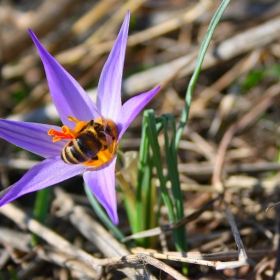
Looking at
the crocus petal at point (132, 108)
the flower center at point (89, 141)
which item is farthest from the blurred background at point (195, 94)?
the crocus petal at point (132, 108)

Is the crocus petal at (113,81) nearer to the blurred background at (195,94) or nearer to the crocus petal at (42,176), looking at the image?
the crocus petal at (42,176)

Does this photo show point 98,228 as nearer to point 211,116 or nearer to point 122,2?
point 211,116

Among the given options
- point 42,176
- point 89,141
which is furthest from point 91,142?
point 42,176

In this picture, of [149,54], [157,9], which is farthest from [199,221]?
[157,9]

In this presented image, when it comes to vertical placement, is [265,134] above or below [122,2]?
below

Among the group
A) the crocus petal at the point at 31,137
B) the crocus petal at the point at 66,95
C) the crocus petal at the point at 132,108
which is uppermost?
the crocus petal at the point at 66,95

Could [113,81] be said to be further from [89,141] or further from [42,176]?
[42,176]
